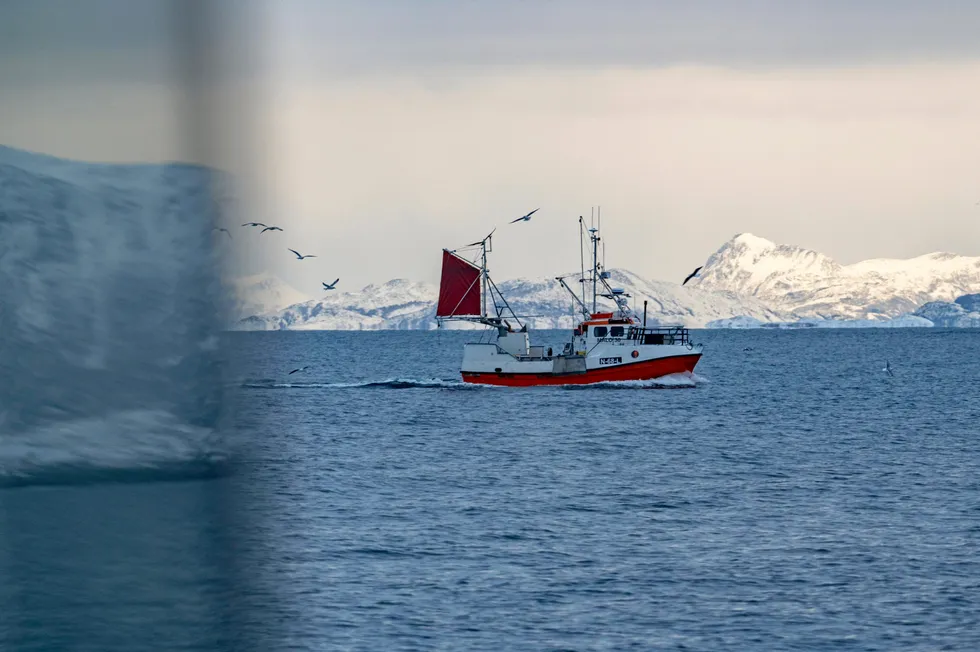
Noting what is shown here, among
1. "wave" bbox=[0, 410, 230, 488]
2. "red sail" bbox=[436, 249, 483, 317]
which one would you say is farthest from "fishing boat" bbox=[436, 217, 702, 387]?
"wave" bbox=[0, 410, 230, 488]

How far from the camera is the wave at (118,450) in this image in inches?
237

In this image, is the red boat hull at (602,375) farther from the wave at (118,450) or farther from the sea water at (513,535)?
the wave at (118,450)

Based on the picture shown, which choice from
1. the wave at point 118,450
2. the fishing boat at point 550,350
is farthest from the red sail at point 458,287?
the wave at point 118,450

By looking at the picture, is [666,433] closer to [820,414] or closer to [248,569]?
[820,414]

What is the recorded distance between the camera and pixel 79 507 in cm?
662

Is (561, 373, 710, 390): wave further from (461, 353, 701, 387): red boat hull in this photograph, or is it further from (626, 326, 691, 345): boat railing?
(626, 326, 691, 345): boat railing

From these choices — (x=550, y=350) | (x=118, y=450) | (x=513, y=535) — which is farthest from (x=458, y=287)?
(x=118, y=450)

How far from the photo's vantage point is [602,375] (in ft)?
346

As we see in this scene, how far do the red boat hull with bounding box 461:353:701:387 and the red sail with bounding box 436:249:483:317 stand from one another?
632cm

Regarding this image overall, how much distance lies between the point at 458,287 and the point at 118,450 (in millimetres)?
100627

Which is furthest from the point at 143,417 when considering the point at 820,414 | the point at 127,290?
the point at 820,414

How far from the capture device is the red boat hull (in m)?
105

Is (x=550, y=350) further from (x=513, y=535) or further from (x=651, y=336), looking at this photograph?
(x=513, y=535)

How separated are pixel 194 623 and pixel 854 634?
2232cm
